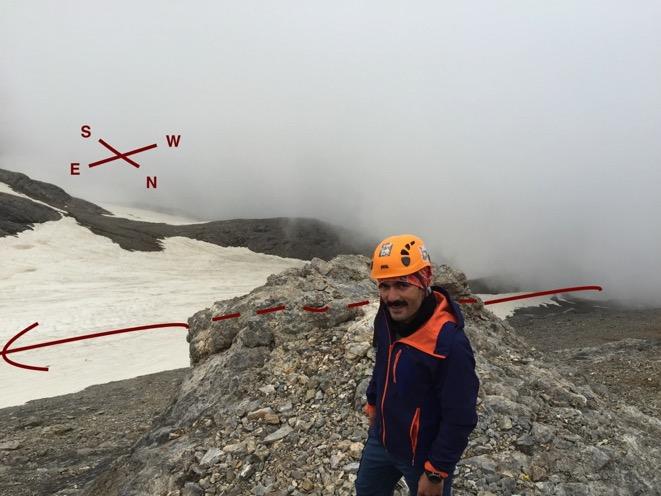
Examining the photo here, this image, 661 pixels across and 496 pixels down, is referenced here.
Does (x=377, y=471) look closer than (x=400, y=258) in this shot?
No

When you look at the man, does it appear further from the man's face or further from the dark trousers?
the dark trousers

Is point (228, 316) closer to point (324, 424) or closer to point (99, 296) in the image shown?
point (324, 424)

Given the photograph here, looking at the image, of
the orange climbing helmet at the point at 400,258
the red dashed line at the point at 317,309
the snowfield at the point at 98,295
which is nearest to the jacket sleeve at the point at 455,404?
the orange climbing helmet at the point at 400,258

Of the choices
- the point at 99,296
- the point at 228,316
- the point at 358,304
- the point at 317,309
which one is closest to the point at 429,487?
the point at 358,304

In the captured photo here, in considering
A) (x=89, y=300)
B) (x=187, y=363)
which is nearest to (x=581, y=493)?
(x=187, y=363)

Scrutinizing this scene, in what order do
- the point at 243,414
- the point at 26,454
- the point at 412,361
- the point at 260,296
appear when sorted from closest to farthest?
the point at 412,361 < the point at 243,414 < the point at 260,296 < the point at 26,454

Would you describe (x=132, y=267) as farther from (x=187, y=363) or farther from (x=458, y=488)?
(x=458, y=488)

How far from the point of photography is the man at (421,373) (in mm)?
3721

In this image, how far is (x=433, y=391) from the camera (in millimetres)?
3867

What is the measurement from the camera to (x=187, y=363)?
26.8 m

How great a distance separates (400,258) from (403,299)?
340mm

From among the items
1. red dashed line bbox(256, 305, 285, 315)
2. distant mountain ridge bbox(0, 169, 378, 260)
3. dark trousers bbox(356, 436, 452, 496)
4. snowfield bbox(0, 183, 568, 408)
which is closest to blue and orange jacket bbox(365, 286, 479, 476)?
dark trousers bbox(356, 436, 452, 496)

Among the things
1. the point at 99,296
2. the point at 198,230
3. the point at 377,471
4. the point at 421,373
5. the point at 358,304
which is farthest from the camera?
the point at 198,230

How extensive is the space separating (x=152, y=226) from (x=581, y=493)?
11564 centimetres
